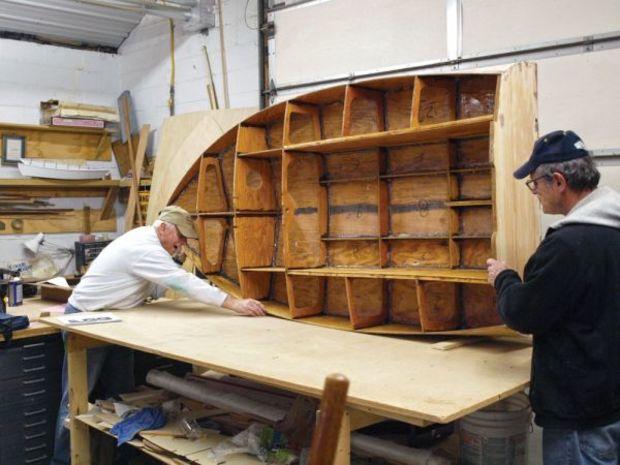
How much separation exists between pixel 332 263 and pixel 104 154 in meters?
4.02

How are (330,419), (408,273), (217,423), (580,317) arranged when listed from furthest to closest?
(217,423)
(408,273)
(580,317)
(330,419)

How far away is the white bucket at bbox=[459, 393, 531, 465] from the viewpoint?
2479 mm

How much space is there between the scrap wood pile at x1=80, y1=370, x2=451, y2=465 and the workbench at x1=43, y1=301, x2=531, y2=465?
0.34 m

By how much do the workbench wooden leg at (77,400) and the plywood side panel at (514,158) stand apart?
2.33 meters

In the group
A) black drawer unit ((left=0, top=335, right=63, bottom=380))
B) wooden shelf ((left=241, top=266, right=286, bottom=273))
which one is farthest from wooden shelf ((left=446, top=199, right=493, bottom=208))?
black drawer unit ((left=0, top=335, right=63, bottom=380))

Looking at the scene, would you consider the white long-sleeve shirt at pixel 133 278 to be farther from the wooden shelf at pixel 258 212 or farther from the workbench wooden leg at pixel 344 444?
the workbench wooden leg at pixel 344 444

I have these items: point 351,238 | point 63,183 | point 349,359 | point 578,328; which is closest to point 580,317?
point 578,328

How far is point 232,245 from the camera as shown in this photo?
4.04 m

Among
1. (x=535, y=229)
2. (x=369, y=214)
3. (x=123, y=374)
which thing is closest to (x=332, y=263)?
(x=369, y=214)

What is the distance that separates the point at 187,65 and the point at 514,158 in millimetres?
4177

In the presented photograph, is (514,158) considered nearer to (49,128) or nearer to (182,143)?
(182,143)

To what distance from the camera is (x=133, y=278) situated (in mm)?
3711

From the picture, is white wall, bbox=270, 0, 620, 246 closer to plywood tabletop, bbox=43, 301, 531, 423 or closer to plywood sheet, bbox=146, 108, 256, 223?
plywood sheet, bbox=146, 108, 256, 223

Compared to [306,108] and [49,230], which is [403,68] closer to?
[306,108]
